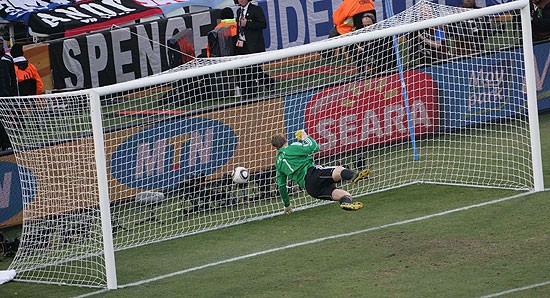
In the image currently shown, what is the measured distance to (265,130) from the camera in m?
14.8

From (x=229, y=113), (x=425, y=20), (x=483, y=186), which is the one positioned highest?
(x=425, y=20)

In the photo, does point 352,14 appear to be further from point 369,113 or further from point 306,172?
point 306,172

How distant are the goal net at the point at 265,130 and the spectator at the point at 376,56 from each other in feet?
0.07

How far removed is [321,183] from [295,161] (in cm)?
52

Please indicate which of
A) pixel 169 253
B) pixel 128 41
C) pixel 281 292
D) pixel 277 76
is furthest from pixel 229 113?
pixel 128 41

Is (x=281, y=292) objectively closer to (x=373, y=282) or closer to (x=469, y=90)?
(x=373, y=282)

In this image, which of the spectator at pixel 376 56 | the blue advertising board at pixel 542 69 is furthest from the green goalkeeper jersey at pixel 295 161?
the blue advertising board at pixel 542 69

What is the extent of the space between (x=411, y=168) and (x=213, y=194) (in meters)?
3.09

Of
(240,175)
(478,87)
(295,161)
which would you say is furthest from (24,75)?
(478,87)

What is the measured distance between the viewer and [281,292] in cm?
1025

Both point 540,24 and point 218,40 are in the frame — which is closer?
point 540,24

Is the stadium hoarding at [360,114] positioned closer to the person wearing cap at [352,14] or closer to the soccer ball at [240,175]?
the soccer ball at [240,175]

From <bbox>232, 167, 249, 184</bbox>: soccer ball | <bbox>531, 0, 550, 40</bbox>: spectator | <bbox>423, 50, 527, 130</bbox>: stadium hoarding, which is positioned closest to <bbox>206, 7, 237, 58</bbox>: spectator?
<bbox>423, 50, 527, 130</bbox>: stadium hoarding

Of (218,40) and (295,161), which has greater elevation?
(218,40)
